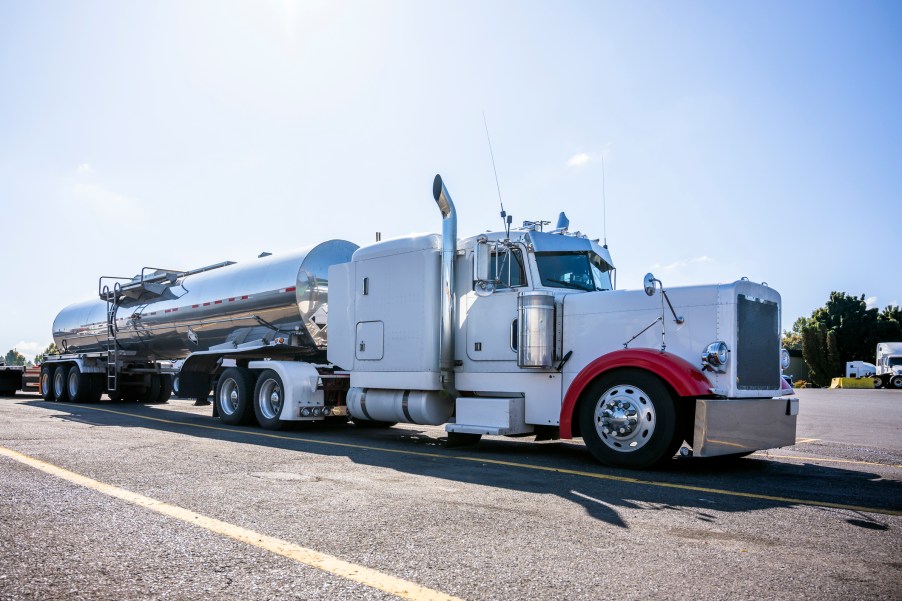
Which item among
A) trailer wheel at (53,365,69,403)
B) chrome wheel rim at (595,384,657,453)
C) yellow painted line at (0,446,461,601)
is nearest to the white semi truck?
chrome wheel rim at (595,384,657,453)

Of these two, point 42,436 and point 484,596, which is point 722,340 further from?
point 42,436

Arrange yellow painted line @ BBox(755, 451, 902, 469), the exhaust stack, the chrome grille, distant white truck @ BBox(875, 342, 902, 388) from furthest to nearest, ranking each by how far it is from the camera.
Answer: distant white truck @ BBox(875, 342, 902, 388)
the exhaust stack
yellow painted line @ BBox(755, 451, 902, 469)
the chrome grille

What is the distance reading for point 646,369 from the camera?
7344 millimetres

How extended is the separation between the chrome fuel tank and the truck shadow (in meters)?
2.08

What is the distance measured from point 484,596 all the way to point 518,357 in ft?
17.5

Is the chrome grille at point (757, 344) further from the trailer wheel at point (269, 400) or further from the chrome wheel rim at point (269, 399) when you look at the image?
the chrome wheel rim at point (269, 399)

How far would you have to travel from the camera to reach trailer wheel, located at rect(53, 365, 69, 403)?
19.9 meters

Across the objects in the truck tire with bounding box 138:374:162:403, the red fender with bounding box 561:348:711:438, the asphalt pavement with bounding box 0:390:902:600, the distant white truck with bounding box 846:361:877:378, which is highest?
the red fender with bounding box 561:348:711:438

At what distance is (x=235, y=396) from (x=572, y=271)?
6.78 meters

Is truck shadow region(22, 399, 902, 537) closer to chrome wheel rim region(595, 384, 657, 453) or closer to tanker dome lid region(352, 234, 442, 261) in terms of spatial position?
chrome wheel rim region(595, 384, 657, 453)

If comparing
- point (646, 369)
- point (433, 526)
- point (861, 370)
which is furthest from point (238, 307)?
point (861, 370)

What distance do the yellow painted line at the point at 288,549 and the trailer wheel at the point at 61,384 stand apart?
1603cm

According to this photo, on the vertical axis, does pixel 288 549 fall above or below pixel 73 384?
above

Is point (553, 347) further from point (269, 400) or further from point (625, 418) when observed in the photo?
Result: point (269, 400)
